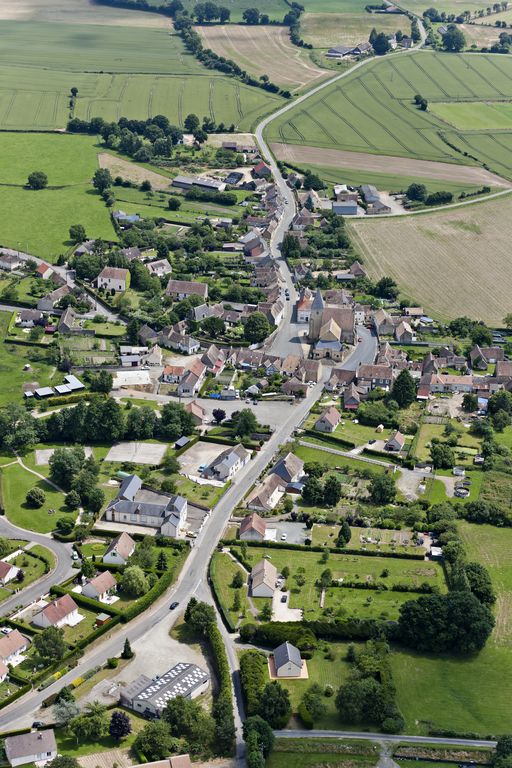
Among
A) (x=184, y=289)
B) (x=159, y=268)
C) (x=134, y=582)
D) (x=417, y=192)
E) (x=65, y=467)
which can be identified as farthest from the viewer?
(x=417, y=192)

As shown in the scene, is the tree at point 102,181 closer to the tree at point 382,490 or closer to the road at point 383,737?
the tree at point 382,490

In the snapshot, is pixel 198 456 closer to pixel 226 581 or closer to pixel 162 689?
pixel 226 581

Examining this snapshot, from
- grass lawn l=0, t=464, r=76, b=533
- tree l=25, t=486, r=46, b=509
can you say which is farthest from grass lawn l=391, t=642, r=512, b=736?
tree l=25, t=486, r=46, b=509

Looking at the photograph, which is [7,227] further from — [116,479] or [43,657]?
[43,657]

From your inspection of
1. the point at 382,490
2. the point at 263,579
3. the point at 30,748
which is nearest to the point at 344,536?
the point at 382,490

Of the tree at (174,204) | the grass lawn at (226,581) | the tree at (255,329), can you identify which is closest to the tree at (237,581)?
the grass lawn at (226,581)

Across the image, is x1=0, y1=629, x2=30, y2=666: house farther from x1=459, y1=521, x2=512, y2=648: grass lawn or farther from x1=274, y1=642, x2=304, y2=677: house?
x1=459, y1=521, x2=512, y2=648: grass lawn
